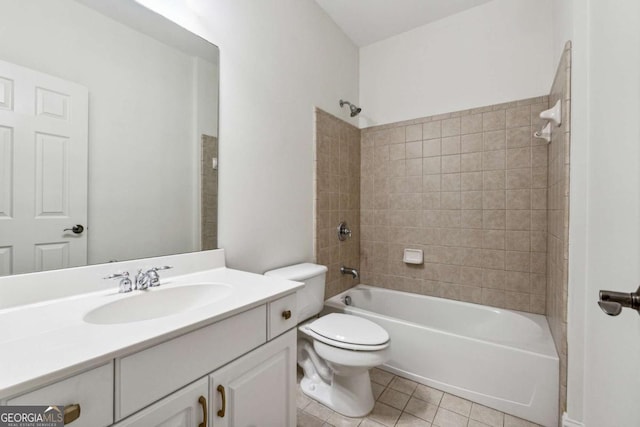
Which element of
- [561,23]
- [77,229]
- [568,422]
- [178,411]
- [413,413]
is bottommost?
[413,413]

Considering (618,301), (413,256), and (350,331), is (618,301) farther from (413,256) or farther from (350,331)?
(413,256)

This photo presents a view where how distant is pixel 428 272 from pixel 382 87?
169cm

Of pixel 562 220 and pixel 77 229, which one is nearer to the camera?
pixel 77 229

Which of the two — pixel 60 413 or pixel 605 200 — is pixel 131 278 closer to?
pixel 60 413

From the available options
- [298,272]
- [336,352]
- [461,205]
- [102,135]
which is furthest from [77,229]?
[461,205]

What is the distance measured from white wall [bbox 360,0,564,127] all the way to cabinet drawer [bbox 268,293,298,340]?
1.97 metres

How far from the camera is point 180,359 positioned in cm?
71

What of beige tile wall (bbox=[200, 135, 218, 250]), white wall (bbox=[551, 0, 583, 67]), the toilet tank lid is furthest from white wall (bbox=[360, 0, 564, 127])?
beige tile wall (bbox=[200, 135, 218, 250])

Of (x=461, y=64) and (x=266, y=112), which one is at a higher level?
(x=461, y=64)

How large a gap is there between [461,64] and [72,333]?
269 cm

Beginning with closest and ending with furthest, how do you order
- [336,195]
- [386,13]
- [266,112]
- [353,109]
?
[266,112] → [386,13] → [336,195] → [353,109]

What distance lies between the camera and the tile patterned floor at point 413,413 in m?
1.41

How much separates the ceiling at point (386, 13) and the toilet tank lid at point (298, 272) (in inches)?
77.2

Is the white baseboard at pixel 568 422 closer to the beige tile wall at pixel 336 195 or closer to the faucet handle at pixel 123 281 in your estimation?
the beige tile wall at pixel 336 195
